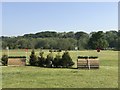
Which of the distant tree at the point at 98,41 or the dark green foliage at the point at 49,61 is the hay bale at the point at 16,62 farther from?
the distant tree at the point at 98,41

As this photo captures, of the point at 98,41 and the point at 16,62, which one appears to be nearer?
the point at 16,62

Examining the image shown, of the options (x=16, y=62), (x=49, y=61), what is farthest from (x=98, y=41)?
(x=16, y=62)

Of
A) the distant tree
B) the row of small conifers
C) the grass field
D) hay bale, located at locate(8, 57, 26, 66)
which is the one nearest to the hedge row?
the row of small conifers

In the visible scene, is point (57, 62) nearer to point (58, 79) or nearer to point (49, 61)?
point (49, 61)

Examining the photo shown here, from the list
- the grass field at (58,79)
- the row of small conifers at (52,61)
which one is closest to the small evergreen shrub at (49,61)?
the row of small conifers at (52,61)

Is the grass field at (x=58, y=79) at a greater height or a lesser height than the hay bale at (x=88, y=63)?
lesser

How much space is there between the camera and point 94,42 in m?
108

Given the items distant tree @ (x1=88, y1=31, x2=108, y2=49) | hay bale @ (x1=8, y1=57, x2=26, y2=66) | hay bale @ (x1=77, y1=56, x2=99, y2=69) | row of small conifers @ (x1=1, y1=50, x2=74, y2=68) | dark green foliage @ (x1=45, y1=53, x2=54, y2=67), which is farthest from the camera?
distant tree @ (x1=88, y1=31, x2=108, y2=49)

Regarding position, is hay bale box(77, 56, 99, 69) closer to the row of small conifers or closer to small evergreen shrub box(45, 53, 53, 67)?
the row of small conifers

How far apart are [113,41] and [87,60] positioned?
93.5 m

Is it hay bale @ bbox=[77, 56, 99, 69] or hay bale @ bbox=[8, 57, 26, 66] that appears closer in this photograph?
hay bale @ bbox=[77, 56, 99, 69]

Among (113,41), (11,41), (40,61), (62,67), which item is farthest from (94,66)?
(113,41)

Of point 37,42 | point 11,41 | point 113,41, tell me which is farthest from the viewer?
point 113,41

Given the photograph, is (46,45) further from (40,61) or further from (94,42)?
(40,61)
